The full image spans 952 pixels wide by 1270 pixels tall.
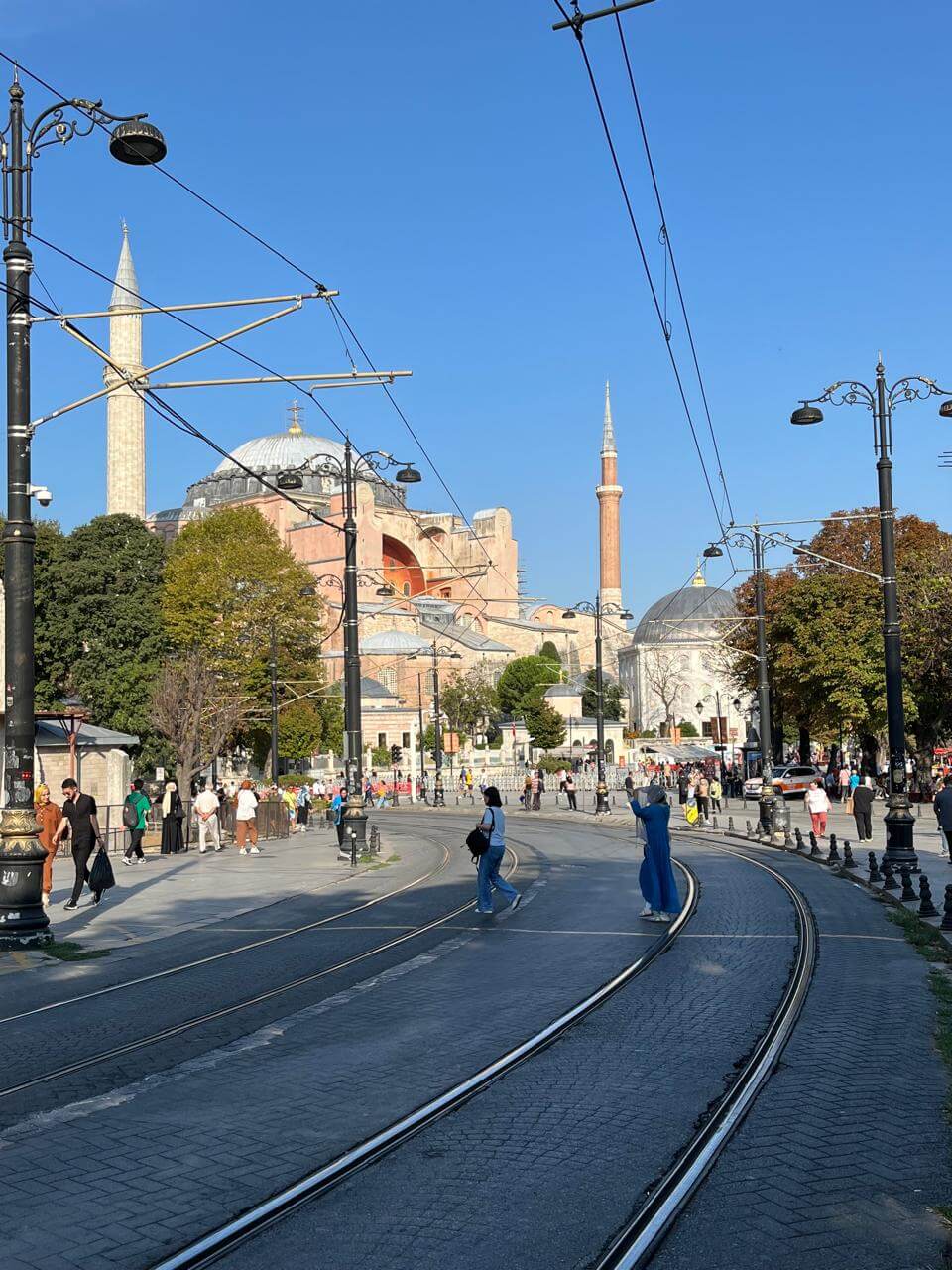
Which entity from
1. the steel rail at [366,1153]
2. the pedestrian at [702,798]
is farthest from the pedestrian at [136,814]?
the pedestrian at [702,798]

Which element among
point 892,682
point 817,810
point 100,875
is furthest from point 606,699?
point 100,875

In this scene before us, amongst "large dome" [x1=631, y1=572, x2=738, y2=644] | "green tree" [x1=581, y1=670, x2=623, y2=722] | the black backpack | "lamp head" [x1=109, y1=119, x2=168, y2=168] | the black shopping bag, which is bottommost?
the black shopping bag

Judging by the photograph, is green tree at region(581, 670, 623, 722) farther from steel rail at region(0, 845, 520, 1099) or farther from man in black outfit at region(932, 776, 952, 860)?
steel rail at region(0, 845, 520, 1099)

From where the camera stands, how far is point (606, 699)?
364 feet

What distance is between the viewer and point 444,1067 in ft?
21.8

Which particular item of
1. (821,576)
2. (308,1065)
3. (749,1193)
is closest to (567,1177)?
(749,1193)

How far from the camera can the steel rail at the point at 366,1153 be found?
13.3 feet

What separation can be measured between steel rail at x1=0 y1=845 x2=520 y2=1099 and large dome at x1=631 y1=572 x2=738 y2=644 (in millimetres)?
103722

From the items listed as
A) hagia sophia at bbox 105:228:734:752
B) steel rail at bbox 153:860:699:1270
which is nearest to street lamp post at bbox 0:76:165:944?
steel rail at bbox 153:860:699:1270

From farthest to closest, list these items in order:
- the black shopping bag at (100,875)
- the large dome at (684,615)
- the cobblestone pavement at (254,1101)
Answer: the large dome at (684,615) < the black shopping bag at (100,875) < the cobblestone pavement at (254,1101)

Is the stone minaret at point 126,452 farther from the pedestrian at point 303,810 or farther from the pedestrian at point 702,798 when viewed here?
the pedestrian at point 702,798

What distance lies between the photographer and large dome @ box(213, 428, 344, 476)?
109 meters

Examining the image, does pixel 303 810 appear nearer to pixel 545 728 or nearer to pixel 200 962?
pixel 200 962

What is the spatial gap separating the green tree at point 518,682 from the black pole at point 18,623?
7909 cm
